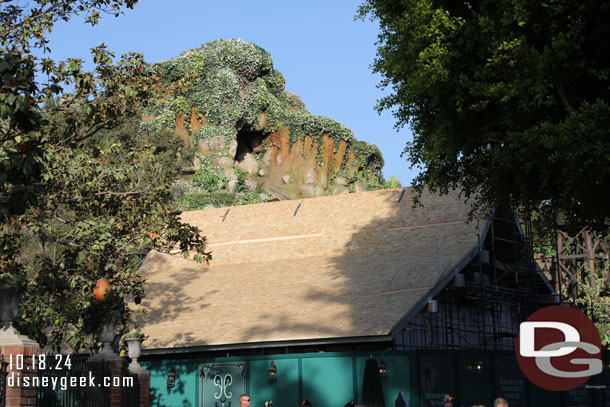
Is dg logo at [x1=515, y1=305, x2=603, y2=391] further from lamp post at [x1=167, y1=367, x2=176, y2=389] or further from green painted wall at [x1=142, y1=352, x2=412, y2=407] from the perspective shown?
lamp post at [x1=167, y1=367, x2=176, y2=389]

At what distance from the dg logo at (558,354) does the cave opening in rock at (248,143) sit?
160ft

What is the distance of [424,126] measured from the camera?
19.5m

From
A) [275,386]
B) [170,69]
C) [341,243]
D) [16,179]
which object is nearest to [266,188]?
[170,69]

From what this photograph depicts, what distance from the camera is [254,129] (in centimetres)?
7656

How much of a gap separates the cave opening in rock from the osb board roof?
41.6m

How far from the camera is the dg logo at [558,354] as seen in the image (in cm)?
2638

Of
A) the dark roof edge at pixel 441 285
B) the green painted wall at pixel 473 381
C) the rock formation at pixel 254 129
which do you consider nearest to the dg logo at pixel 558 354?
the green painted wall at pixel 473 381

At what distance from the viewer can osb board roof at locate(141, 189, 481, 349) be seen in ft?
77.2

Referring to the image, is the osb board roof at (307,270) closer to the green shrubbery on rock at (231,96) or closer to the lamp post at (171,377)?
the lamp post at (171,377)

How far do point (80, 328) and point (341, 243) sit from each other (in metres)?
12.5

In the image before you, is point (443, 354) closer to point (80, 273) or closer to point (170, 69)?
point (80, 273)

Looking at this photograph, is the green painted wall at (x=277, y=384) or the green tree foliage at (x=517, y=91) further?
the green painted wall at (x=277, y=384)

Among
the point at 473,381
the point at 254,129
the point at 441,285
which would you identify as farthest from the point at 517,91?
the point at 254,129

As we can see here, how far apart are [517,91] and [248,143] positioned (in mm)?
64174
